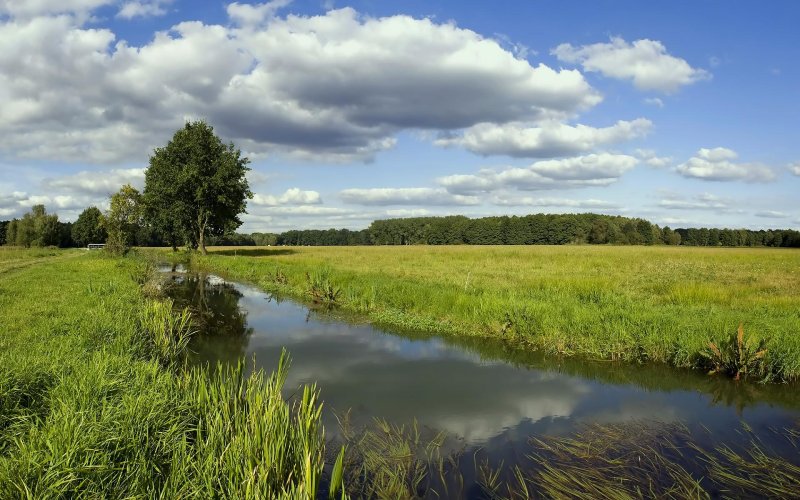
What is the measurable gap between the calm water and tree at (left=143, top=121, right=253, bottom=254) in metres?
35.4

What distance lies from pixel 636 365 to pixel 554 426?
519 cm

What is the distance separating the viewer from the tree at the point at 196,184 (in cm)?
4738

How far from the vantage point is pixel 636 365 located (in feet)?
40.1

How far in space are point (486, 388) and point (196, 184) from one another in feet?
147

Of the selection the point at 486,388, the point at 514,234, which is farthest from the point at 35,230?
the point at 514,234

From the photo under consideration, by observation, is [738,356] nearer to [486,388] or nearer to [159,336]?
[486,388]

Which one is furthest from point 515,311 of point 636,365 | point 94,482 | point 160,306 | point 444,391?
point 94,482

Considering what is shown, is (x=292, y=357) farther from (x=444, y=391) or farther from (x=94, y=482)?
(x=94, y=482)

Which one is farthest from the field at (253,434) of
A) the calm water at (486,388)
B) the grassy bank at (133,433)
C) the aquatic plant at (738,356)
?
the calm water at (486,388)

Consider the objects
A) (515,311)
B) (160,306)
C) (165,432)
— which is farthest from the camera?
(515,311)

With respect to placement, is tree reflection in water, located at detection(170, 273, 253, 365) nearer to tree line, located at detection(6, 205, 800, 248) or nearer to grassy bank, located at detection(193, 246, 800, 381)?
grassy bank, located at detection(193, 246, 800, 381)

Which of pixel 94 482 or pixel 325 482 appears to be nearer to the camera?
pixel 94 482

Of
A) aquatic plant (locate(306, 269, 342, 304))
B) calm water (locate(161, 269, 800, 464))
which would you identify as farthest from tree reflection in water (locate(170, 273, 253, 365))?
aquatic plant (locate(306, 269, 342, 304))

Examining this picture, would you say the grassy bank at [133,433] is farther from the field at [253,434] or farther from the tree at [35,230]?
the tree at [35,230]
